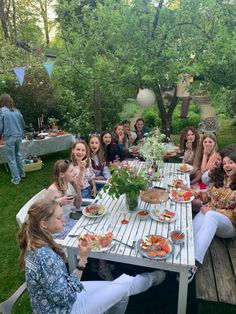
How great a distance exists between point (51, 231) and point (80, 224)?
2.86ft

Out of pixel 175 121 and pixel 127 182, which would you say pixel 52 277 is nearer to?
pixel 127 182

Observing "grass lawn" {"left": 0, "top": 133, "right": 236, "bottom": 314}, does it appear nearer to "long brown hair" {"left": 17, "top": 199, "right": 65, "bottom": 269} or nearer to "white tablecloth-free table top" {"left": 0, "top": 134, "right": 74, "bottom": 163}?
"long brown hair" {"left": 17, "top": 199, "right": 65, "bottom": 269}

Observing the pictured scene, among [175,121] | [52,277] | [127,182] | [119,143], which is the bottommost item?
[175,121]

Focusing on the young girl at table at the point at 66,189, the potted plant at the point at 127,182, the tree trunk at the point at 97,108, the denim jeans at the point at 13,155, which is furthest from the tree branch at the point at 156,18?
the denim jeans at the point at 13,155

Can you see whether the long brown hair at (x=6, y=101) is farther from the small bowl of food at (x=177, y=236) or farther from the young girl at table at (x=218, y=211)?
the small bowl of food at (x=177, y=236)

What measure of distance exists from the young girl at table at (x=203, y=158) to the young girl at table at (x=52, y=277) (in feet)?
9.04

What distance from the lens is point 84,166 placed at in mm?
4418

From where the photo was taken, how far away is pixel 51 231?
2.24 m

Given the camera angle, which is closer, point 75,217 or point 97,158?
point 75,217

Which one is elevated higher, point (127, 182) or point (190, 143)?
point (127, 182)

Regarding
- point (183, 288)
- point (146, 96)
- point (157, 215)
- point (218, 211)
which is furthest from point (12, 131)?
point (183, 288)

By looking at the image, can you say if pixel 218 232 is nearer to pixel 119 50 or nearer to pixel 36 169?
pixel 119 50

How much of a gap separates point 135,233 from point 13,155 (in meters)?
4.73

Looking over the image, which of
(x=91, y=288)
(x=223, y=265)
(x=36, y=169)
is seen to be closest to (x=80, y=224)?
(x=91, y=288)
